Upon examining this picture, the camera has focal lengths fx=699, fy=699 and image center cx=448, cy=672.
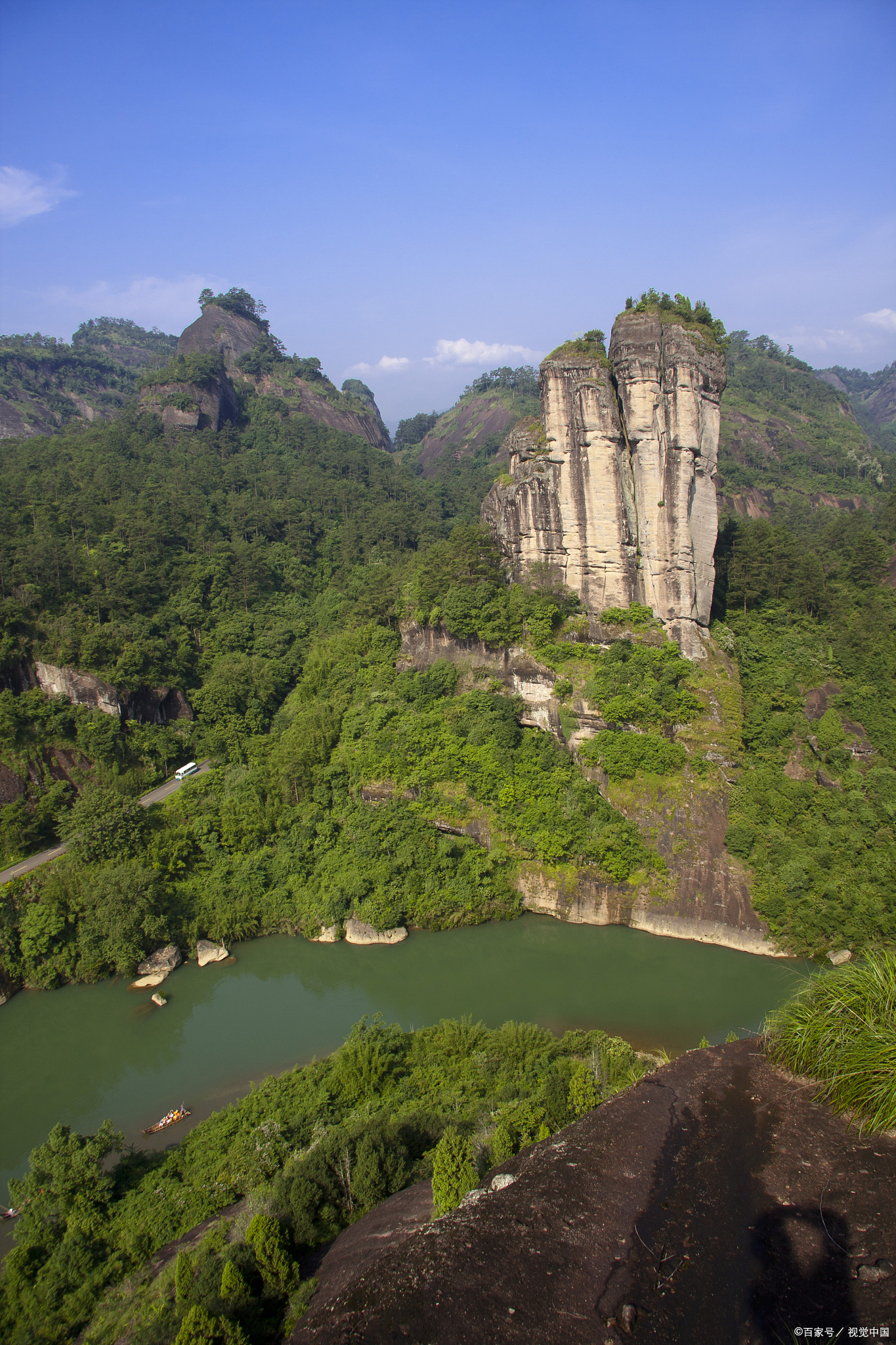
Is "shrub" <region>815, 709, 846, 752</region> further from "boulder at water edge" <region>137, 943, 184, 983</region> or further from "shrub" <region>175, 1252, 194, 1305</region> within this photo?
"shrub" <region>175, 1252, 194, 1305</region>

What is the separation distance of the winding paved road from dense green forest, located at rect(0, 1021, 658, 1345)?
10.7 m

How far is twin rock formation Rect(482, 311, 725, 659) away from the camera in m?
22.4

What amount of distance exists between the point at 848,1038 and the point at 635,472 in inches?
822

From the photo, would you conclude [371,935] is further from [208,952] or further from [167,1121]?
[167,1121]

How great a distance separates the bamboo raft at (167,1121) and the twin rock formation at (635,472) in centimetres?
1779

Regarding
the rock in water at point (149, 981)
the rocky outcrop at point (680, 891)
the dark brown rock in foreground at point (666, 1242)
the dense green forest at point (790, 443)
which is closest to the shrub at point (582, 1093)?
the dark brown rock in foreground at point (666, 1242)

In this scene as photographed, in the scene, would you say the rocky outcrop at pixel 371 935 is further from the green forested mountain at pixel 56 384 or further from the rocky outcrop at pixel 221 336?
the rocky outcrop at pixel 221 336

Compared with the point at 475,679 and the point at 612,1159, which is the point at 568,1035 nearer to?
the point at 612,1159

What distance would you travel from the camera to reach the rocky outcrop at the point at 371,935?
1869 centimetres

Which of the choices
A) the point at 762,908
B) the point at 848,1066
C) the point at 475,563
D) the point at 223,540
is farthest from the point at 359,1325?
the point at 223,540

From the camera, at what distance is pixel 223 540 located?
3472 centimetres

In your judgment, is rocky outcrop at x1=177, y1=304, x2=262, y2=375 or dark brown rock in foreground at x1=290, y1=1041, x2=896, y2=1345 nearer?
dark brown rock in foreground at x1=290, y1=1041, x2=896, y2=1345

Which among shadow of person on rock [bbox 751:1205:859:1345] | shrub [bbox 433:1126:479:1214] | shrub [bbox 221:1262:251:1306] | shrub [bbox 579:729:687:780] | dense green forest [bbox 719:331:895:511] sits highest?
dense green forest [bbox 719:331:895:511]

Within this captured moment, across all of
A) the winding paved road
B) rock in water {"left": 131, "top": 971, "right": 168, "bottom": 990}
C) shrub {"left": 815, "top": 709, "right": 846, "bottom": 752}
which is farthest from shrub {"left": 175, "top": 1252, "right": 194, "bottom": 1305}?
shrub {"left": 815, "top": 709, "right": 846, "bottom": 752}
